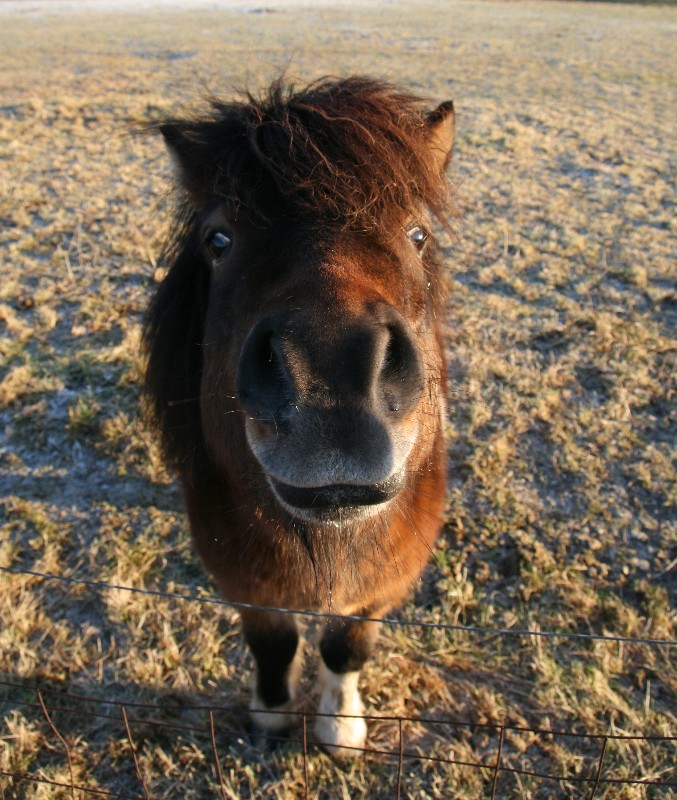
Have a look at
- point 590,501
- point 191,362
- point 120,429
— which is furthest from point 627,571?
point 120,429

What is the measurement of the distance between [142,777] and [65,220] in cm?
668

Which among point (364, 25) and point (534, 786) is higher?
point (364, 25)

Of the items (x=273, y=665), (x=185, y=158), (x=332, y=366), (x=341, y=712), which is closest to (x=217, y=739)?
(x=273, y=665)

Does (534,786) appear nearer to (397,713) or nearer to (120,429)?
(397,713)

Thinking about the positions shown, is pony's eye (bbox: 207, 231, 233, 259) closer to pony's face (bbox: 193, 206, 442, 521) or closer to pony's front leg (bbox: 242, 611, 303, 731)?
pony's face (bbox: 193, 206, 442, 521)

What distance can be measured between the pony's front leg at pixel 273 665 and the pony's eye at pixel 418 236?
1725 millimetres

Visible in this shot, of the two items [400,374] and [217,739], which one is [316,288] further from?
[217,739]

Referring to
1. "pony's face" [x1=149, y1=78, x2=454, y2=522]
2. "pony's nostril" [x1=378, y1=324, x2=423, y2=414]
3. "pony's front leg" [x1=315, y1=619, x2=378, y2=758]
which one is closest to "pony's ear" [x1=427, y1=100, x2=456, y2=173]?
"pony's face" [x1=149, y1=78, x2=454, y2=522]

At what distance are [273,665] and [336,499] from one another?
1.72 m

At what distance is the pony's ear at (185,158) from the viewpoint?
2.20 m

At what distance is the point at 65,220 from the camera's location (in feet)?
23.7

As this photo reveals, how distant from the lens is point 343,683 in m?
2.83

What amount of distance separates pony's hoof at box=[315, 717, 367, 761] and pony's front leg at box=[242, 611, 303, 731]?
0.68ft

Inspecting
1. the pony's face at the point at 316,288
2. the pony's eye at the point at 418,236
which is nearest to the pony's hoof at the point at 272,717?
the pony's face at the point at 316,288
